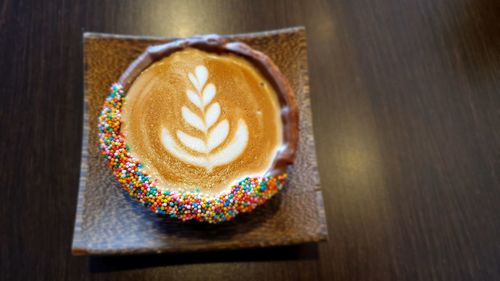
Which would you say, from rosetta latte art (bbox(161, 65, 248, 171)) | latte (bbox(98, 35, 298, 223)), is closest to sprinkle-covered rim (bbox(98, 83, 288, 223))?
latte (bbox(98, 35, 298, 223))

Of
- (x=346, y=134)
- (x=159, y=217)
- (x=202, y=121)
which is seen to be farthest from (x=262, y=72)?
(x=159, y=217)

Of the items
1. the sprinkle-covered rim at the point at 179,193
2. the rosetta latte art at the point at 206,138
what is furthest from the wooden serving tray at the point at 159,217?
the rosetta latte art at the point at 206,138

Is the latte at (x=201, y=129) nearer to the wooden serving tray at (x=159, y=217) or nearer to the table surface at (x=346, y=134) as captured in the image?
the wooden serving tray at (x=159, y=217)

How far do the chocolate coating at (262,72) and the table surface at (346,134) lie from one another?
33 centimetres

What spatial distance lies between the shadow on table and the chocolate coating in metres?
0.35

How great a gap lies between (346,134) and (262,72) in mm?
483

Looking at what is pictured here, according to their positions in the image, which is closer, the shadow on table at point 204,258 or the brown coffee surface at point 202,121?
the brown coffee surface at point 202,121

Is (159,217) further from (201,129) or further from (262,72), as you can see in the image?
(262,72)

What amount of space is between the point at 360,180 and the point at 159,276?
0.85 metres

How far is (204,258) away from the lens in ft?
4.18

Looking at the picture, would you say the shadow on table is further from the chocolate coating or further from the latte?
the chocolate coating

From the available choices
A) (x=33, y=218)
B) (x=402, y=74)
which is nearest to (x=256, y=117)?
(x=402, y=74)

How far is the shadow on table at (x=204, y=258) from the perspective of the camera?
1256mm

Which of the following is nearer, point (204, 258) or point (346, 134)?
point (204, 258)
